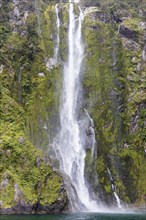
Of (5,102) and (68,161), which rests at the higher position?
(5,102)

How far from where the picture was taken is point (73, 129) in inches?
1500

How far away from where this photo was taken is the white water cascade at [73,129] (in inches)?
1315

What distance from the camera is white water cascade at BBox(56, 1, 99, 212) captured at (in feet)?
110

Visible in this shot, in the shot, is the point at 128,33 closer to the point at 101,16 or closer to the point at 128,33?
the point at 128,33

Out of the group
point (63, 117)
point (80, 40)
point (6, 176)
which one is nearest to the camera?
point (6, 176)

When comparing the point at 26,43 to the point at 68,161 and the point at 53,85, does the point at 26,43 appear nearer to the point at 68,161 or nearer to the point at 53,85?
the point at 53,85

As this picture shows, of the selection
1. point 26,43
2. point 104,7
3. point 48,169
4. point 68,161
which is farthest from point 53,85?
point 104,7

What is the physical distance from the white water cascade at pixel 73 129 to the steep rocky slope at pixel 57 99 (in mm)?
866

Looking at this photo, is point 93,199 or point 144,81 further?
point 144,81

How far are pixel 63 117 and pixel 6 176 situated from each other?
12.0m

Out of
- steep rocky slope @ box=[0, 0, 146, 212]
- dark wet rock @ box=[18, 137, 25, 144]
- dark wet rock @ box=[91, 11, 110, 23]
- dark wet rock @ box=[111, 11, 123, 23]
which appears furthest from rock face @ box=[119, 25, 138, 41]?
dark wet rock @ box=[18, 137, 25, 144]

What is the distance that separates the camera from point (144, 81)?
140 ft

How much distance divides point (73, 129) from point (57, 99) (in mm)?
4817

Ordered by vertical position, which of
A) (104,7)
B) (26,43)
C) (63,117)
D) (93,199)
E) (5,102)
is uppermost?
(104,7)
